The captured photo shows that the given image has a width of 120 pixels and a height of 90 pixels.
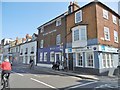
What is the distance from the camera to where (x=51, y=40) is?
25.0 metres

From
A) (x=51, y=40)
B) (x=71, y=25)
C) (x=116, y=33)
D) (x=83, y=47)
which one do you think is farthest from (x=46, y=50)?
(x=116, y=33)

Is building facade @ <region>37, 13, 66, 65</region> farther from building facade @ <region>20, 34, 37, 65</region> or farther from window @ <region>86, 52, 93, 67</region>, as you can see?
window @ <region>86, 52, 93, 67</region>

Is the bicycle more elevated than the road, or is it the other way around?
the bicycle

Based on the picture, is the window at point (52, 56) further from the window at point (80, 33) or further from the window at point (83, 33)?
the window at point (83, 33)

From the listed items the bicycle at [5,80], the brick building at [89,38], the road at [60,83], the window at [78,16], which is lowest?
the road at [60,83]

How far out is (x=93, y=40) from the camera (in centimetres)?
1645

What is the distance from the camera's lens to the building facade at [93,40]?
16156 millimetres

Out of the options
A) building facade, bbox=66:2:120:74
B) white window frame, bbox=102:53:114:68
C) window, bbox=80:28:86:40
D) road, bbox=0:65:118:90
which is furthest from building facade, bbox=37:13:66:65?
road, bbox=0:65:118:90

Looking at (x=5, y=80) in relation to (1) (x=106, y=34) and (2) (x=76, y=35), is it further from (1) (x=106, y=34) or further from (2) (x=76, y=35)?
(1) (x=106, y=34)

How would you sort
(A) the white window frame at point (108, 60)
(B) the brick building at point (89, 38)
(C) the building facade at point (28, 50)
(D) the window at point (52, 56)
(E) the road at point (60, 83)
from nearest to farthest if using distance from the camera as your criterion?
(E) the road at point (60, 83) → (B) the brick building at point (89, 38) → (A) the white window frame at point (108, 60) → (D) the window at point (52, 56) → (C) the building facade at point (28, 50)

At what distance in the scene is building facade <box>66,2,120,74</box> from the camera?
16.2m

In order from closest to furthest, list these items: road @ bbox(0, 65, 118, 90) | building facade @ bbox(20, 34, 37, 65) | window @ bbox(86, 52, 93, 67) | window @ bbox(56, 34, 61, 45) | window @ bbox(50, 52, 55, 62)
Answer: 1. road @ bbox(0, 65, 118, 90)
2. window @ bbox(86, 52, 93, 67)
3. window @ bbox(56, 34, 61, 45)
4. window @ bbox(50, 52, 55, 62)
5. building facade @ bbox(20, 34, 37, 65)

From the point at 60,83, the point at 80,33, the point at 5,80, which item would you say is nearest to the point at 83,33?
the point at 80,33

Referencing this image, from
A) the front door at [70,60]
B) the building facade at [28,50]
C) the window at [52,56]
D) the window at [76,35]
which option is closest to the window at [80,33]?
the window at [76,35]
